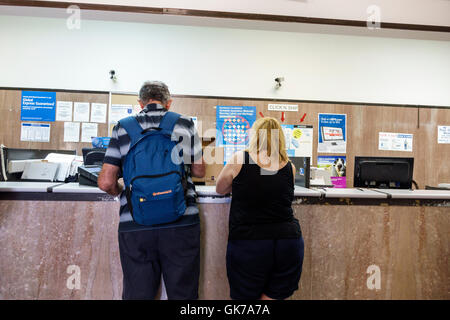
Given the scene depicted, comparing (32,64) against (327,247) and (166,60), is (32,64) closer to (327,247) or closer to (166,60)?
(166,60)

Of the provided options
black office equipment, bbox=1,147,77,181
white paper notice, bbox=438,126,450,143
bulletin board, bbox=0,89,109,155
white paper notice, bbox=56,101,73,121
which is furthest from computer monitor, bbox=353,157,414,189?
white paper notice, bbox=56,101,73,121

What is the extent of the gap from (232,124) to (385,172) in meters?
1.90

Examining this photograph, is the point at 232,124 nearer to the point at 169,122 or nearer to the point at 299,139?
the point at 299,139

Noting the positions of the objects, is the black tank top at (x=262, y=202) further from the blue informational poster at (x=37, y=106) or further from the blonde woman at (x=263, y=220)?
the blue informational poster at (x=37, y=106)

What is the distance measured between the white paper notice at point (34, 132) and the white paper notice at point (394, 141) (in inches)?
174

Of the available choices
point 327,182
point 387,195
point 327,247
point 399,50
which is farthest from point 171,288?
point 399,50

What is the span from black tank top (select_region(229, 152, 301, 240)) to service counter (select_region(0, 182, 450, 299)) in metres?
0.31

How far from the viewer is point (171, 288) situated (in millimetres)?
1209

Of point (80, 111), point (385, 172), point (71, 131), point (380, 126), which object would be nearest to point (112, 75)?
point (80, 111)

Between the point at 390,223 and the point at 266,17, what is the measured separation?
1.80 metres

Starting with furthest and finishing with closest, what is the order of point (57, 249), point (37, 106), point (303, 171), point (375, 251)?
1. point (37, 106)
2. point (303, 171)
3. point (375, 251)
4. point (57, 249)

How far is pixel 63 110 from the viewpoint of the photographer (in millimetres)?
3170

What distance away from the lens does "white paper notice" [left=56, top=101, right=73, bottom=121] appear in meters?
3.17

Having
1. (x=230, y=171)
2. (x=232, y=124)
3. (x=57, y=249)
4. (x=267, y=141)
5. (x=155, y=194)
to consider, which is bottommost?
(x=57, y=249)
